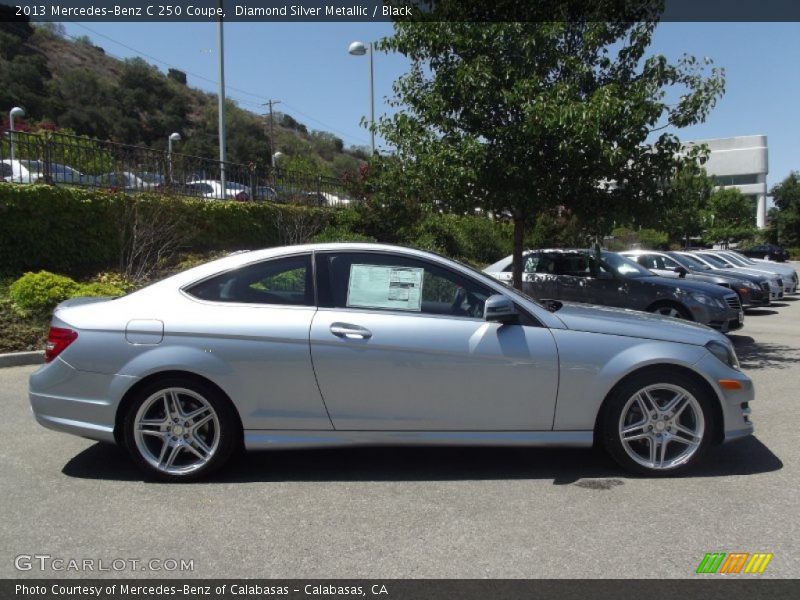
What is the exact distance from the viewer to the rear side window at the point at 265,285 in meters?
4.72

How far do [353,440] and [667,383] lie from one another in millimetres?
2109

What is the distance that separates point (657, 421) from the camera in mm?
4621

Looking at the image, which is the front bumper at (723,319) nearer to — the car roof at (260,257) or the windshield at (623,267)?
the windshield at (623,267)

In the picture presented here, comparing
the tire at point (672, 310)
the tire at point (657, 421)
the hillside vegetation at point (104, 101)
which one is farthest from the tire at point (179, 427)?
the hillside vegetation at point (104, 101)

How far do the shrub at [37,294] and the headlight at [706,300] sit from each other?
353 inches

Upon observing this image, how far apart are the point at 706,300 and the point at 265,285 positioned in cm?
764

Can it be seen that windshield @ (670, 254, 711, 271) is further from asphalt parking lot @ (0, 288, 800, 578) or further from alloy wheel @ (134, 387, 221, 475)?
alloy wheel @ (134, 387, 221, 475)

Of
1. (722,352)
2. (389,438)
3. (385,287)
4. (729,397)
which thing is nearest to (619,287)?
(722,352)

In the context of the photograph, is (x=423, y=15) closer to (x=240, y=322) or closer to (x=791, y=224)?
(x=240, y=322)

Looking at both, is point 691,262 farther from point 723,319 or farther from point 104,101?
point 104,101

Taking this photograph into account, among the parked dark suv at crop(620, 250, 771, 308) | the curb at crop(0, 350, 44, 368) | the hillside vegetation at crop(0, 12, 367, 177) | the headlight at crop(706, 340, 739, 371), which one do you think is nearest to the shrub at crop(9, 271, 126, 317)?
the curb at crop(0, 350, 44, 368)

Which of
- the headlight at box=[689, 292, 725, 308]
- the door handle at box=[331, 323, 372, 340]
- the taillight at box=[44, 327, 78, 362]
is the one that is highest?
the door handle at box=[331, 323, 372, 340]

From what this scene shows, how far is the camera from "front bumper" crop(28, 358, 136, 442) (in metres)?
4.54

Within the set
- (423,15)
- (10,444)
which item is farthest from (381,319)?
(423,15)
